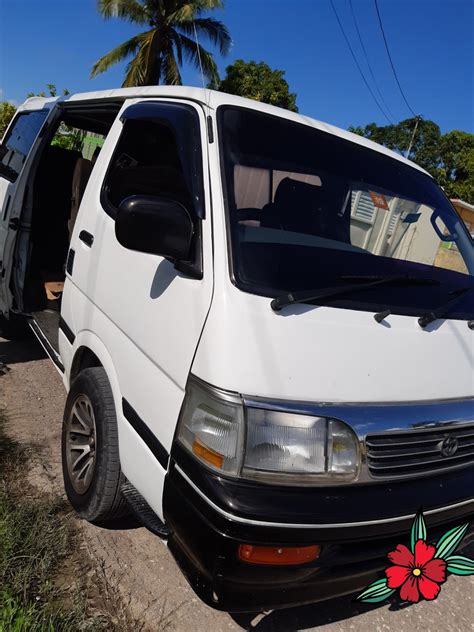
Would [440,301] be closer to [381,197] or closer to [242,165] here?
[381,197]

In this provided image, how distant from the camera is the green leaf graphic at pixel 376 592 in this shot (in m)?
1.94

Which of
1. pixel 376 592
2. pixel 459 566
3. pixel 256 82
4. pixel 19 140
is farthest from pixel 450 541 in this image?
pixel 256 82

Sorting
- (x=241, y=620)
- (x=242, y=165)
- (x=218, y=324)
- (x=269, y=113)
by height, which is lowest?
(x=241, y=620)

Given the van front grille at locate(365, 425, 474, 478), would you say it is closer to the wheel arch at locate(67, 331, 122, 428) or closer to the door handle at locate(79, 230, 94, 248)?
the wheel arch at locate(67, 331, 122, 428)

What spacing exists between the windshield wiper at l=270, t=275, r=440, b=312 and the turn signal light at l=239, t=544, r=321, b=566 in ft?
2.60

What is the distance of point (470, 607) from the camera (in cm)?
265

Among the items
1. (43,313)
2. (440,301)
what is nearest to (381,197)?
(440,301)

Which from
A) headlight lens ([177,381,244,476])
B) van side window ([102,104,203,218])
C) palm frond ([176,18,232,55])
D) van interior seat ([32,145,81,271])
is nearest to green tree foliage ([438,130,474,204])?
palm frond ([176,18,232,55])

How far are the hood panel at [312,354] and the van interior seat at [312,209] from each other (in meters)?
0.58

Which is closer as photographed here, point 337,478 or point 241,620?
point 337,478

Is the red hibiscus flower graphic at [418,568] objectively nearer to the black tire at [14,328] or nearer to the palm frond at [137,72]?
the black tire at [14,328]

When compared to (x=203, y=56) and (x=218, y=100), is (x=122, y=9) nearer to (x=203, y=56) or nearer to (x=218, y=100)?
(x=203, y=56)

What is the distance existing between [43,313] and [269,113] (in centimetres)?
276

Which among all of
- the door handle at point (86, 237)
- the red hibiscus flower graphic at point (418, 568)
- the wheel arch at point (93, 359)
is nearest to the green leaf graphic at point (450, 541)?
the red hibiscus flower graphic at point (418, 568)
